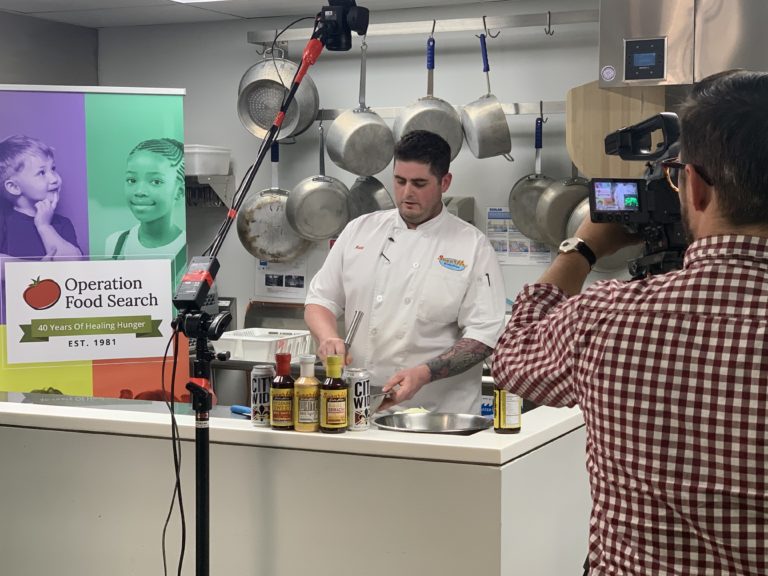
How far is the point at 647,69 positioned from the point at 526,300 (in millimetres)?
2046

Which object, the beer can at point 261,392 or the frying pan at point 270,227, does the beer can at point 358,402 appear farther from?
the frying pan at point 270,227

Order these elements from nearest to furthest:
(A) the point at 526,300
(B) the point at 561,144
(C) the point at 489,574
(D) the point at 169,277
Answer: (A) the point at 526,300, (C) the point at 489,574, (D) the point at 169,277, (B) the point at 561,144

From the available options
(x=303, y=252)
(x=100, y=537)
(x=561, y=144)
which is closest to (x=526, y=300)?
(x=100, y=537)

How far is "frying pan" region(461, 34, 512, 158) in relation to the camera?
4.13 metres

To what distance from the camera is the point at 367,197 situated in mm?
4477

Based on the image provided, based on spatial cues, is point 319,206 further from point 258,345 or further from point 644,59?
point 644,59

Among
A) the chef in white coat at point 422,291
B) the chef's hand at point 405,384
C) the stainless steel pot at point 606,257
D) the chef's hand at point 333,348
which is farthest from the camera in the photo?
the stainless steel pot at point 606,257

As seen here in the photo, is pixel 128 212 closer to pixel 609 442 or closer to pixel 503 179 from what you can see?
pixel 503 179

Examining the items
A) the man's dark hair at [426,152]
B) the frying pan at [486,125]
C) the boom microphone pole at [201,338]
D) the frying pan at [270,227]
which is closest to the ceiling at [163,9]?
the frying pan at [486,125]

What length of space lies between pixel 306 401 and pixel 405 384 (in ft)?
1.90

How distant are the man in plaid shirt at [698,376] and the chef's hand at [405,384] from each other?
1.24 meters

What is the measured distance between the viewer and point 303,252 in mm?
4688

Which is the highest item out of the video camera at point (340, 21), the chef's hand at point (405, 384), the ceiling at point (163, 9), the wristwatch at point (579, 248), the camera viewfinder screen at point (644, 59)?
the ceiling at point (163, 9)

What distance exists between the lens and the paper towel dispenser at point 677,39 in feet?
10.1
